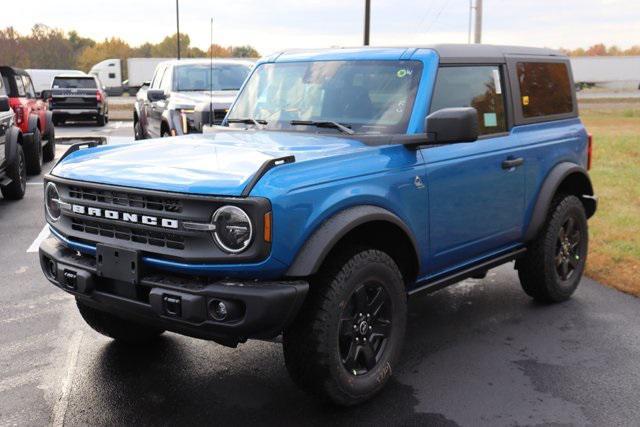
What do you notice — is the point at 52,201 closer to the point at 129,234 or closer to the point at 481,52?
the point at 129,234

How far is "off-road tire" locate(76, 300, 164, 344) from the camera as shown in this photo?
463 centimetres

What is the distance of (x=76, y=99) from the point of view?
84.7 feet

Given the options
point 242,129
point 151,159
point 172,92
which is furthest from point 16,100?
point 151,159

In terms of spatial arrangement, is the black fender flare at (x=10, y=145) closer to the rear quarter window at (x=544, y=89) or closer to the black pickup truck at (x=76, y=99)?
the rear quarter window at (x=544, y=89)

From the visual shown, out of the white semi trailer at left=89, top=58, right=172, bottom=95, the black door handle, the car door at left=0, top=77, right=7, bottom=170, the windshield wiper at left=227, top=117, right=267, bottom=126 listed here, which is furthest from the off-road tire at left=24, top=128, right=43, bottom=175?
the white semi trailer at left=89, top=58, right=172, bottom=95

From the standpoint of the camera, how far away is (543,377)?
437 cm

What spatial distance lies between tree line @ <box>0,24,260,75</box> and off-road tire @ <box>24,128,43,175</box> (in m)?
51.8

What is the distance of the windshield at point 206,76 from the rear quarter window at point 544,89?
7233mm

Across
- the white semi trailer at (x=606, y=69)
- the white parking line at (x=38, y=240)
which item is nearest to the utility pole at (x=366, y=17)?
the white parking line at (x=38, y=240)

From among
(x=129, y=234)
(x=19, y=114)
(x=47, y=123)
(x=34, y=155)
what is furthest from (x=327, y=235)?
(x=47, y=123)

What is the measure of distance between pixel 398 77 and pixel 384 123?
36 cm

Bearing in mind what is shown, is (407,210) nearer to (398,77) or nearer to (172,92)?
(398,77)

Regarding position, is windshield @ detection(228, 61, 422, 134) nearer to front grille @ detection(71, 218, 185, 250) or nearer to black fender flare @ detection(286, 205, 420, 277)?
black fender flare @ detection(286, 205, 420, 277)

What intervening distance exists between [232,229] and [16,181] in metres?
7.91
